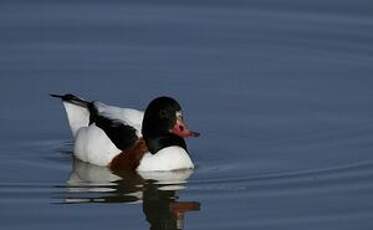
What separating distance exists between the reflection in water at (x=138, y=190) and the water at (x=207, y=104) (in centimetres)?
2

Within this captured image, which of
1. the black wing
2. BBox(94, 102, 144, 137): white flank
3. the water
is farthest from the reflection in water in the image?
BBox(94, 102, 144, 137): white flank

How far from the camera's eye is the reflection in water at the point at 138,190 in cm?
1260

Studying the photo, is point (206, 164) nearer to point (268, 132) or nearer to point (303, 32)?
point (268, 132)

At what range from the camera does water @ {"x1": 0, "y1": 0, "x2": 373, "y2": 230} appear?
1254 centimetres

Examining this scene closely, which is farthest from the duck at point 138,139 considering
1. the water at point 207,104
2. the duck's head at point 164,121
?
the water at point 207,104

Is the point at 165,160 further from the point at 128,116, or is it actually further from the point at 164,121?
the point at 128,116

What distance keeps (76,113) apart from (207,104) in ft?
5.54

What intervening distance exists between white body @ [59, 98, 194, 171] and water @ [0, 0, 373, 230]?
0.13 metres

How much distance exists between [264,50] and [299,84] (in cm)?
130

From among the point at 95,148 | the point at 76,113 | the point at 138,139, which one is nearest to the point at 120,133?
the point at 138,139

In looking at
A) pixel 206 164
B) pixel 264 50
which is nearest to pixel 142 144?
pixel 206 164

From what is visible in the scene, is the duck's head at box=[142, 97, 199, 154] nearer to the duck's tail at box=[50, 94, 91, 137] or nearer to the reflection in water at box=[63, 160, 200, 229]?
the reflection in water at box=[63, 160, 200, 229]

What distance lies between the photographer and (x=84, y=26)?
17984 mm

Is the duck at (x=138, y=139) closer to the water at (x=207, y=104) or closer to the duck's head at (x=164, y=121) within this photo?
the duck's head at (x=164, y=121)
